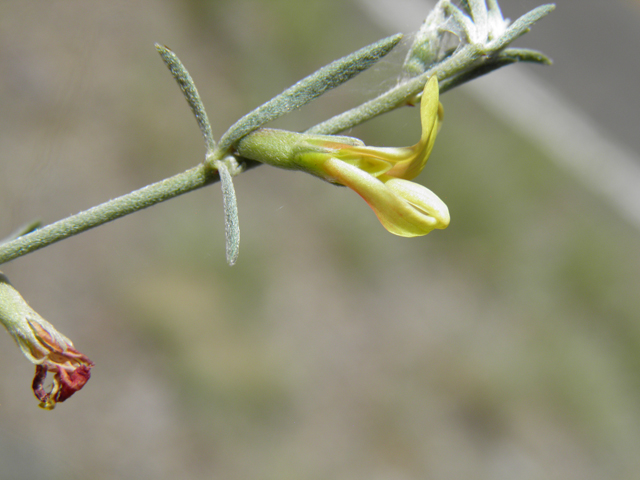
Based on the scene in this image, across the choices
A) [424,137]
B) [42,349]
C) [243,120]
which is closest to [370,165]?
[424,137]

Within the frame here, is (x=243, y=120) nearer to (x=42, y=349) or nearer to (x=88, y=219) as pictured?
(x=88, y=219)

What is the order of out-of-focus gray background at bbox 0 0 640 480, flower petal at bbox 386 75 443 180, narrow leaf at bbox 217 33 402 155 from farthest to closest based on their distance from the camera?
1. out-of-focus gray background at bbox 0 0 640 480
2. narrow leaf at bbox 217 33 402 155
3. flower petal at bbox 386 75 443 180

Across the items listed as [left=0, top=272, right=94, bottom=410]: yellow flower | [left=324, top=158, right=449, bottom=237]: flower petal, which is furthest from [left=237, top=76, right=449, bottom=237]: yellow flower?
[left=0, top=272, right=94, bottom=410]: yellow flower

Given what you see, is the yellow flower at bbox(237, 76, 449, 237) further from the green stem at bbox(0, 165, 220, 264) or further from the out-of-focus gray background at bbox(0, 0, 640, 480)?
the out-of-focus gray background at bbox(0, 0, 640, 480)

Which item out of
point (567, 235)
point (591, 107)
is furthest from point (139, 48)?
point (591, 107)

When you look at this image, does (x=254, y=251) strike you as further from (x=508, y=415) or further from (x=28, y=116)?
(x=508, y=415)

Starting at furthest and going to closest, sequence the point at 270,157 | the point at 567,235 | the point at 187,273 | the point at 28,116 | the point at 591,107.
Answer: the point at 591,107, the point at 567,235, the point at 187,273, the point at 28,116, the point at 270,157

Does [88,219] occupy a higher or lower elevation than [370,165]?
lower
